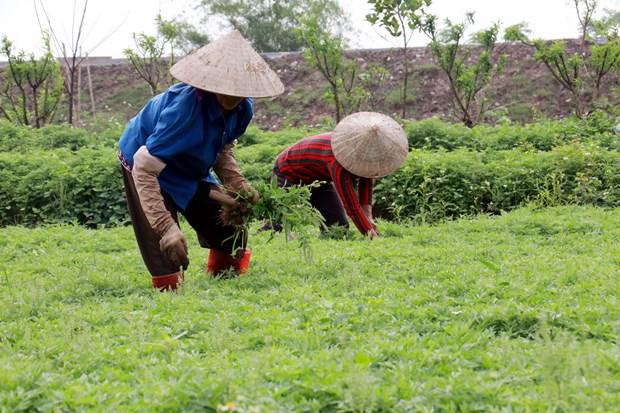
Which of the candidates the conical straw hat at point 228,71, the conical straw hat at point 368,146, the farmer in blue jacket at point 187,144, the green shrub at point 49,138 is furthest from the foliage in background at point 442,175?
the conical straw hat at point 228,71

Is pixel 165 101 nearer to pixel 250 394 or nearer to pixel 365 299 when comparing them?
pixel 365 299

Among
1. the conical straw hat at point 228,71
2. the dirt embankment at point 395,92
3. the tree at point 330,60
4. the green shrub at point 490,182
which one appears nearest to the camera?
the conical straw hat at point 228,71

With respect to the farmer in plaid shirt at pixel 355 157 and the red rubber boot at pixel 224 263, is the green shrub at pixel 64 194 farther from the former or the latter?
the red rubber boot at pixel 224 263

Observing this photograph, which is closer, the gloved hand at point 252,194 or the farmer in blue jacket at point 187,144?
→ the farmer in blue jacket at point 187,144

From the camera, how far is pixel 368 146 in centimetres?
616

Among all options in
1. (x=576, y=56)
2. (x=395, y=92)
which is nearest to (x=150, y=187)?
(x=576, y=56)

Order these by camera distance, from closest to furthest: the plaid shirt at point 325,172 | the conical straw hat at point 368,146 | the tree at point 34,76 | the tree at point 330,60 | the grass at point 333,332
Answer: the grass at point 333,332
the conical straw hat at point 368,146
the plaid shirt at point 325,172
the tree at point 330,60
the tree at point 34,76

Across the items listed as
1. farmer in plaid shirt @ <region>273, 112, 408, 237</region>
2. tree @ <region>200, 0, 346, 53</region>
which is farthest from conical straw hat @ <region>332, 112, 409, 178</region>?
tree @ <region>200, 0, 346, 53</region>

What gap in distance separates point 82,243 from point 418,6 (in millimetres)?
6570

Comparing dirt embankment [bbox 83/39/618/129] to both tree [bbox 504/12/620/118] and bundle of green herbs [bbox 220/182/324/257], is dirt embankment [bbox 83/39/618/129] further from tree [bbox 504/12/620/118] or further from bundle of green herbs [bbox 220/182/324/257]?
bundle of green herbs [bbox 220/182/324/257]

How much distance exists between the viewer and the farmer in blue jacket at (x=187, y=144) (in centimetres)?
453

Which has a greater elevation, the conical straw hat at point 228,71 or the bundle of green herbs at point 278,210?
the conical straw hat at point 228,71

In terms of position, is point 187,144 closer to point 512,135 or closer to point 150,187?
point 150,187

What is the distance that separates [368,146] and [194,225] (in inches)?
61.8
